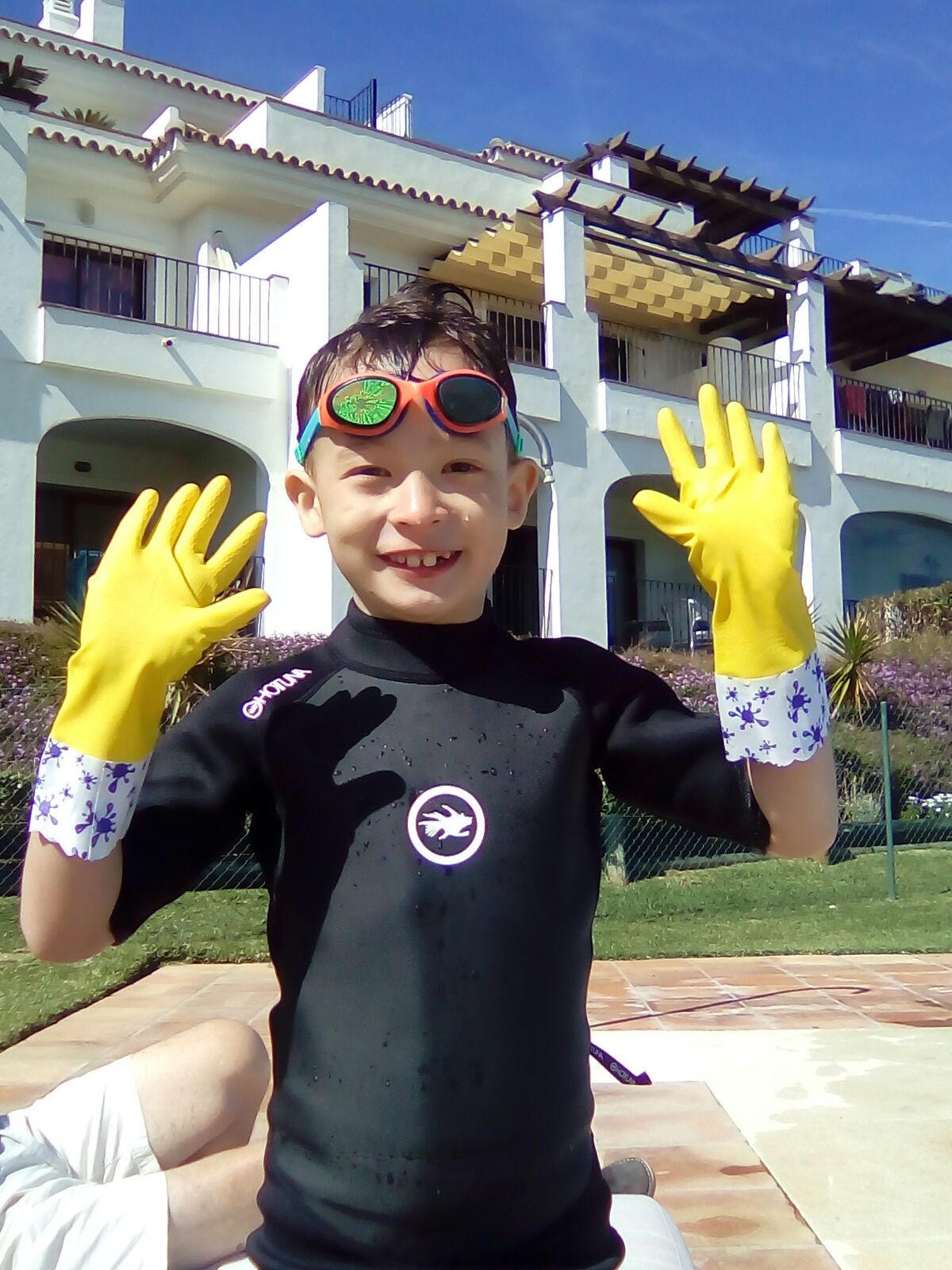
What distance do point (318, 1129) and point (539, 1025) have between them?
31 centimetres

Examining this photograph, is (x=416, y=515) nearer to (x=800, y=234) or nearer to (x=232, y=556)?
(x=232, y=556)

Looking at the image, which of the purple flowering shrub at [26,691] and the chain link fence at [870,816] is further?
the chain link fence at [870,816]

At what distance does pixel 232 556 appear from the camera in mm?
1584

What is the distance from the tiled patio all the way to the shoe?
422mm

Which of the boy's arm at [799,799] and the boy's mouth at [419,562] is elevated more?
the boy's mouth at [419,562]

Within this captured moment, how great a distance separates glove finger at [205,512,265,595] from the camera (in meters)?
1.56

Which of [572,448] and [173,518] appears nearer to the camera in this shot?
[173,518]

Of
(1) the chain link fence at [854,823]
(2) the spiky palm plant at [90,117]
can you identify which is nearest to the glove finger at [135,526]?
(1) the chain link fence at [854,823]

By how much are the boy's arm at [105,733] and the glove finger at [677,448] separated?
0.60 metres

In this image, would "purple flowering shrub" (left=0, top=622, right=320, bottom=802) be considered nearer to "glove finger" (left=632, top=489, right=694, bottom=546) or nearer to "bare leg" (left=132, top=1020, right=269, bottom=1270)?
"bare leg" (left=132, top=1020, right=269, bottom=1270)

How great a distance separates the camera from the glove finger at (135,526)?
60.1 inches

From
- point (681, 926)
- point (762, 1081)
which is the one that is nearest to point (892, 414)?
point (681, 926)

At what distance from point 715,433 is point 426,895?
0.73 m

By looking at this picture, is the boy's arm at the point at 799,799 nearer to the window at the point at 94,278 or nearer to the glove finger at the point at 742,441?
the glove finger at the point at 742,441
